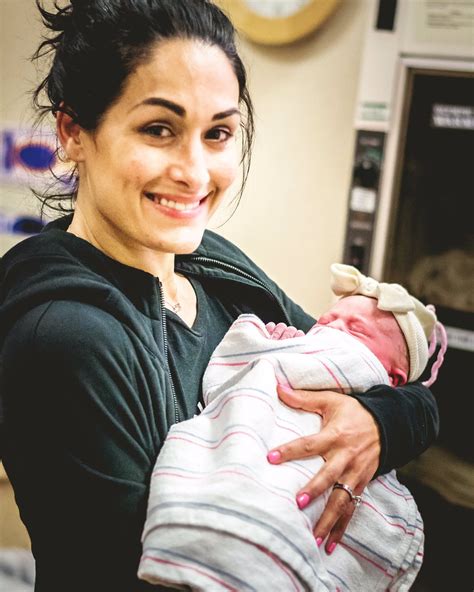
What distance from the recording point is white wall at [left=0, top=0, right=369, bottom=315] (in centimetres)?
232

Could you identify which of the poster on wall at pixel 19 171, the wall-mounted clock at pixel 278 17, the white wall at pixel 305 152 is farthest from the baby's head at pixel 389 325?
the poster on wall at pixel 19 171

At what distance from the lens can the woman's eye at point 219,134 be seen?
1025mm

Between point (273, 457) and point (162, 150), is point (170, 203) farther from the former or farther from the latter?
point (273, 457)

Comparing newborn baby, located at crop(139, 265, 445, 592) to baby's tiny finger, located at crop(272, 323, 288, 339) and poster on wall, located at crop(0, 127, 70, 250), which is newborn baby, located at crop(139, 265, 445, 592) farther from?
poster on wall, located at crop(0, 127, 70, 250)

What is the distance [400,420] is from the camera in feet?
3.44

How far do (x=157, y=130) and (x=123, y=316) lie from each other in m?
0.28

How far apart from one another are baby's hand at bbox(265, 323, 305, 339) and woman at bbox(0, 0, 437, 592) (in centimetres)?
11

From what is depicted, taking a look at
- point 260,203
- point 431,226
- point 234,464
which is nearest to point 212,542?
point 234,464

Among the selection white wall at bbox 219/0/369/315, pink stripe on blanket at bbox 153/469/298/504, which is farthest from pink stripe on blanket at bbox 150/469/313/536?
white wall at bbox 219/0/369/315

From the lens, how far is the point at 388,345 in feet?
3.81

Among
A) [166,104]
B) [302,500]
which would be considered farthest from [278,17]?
[302,500]

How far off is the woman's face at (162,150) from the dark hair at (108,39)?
2 centimetres

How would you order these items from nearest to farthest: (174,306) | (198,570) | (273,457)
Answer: (198,570), (273,457), (174,306)

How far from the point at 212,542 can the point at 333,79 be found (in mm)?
1921
